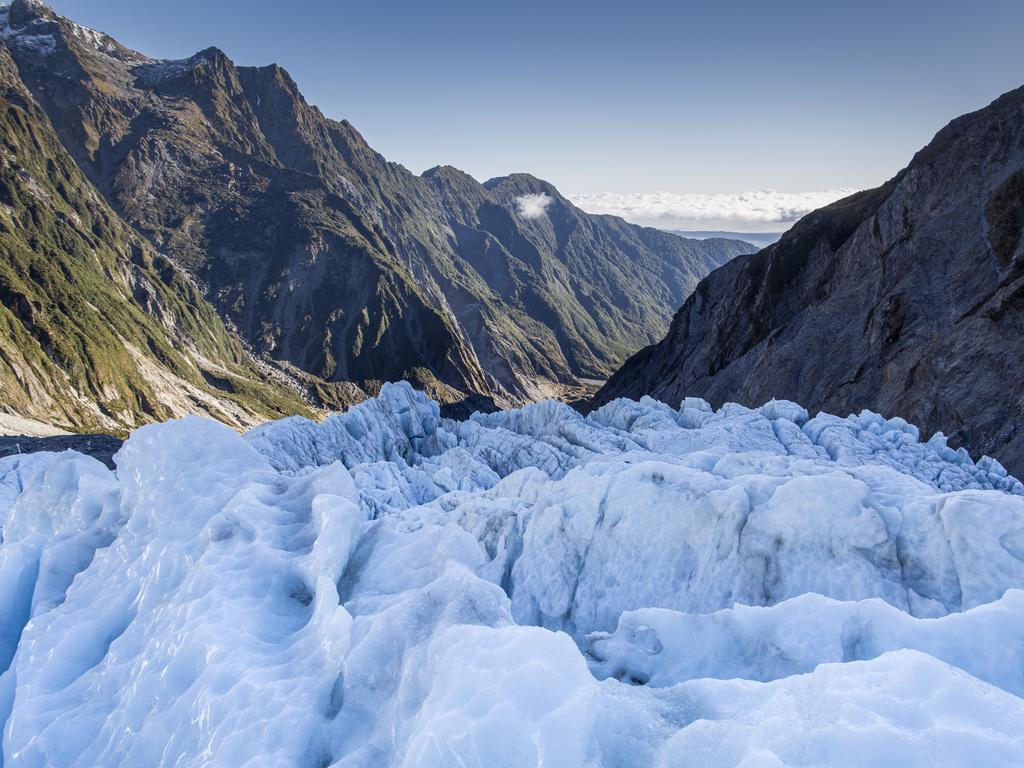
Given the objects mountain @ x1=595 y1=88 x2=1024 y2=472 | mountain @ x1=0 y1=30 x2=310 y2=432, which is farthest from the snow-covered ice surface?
mountain @ x1=0 y1=30 x2=310 y2=432

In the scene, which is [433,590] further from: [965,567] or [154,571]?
[965,567]

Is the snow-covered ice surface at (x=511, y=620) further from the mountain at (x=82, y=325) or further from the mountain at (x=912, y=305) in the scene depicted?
the mountain at (x=82, y=325)

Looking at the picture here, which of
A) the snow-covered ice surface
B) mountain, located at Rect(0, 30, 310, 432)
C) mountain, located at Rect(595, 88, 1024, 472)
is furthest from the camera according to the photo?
mountain, located at Rect(0, 30, 310, 432)

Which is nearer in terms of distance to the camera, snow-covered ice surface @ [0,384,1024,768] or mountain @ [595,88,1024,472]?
snow-covered ice surface @ [0,384,1024,768]

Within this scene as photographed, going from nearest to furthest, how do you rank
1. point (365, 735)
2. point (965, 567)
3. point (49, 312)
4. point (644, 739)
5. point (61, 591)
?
point (644, 739)
point (365, 735)
point (965, 567)
point (61, 591)
point (49, 312)

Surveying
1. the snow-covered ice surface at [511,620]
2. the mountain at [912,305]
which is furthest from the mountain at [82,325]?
the mountain at [912,305]

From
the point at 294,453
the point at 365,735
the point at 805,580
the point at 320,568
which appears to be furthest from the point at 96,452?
the point at 805,580

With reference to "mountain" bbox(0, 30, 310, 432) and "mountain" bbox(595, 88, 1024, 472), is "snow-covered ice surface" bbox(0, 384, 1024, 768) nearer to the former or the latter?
"mountain" bbox(595, 88, 1024, 472)
